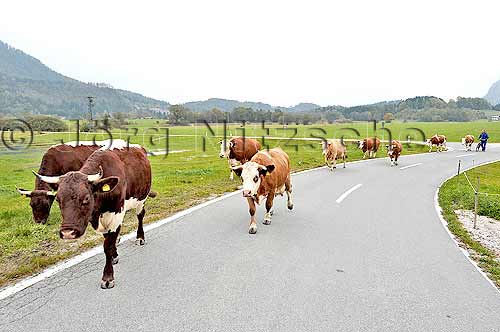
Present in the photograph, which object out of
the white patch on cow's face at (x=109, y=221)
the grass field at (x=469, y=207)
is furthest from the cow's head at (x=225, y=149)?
the white patch on cow's face at (x=109, y=221)

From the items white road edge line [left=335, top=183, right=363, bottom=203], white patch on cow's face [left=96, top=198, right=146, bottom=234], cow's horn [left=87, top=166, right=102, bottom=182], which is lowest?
white road edge line [left=335, top=183, right=363, bottom=203]

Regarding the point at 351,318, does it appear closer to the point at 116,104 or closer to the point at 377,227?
the point at 377,227

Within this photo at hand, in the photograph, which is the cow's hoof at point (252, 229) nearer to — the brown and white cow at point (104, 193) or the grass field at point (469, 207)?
the brown and white cow at point (104, 193)

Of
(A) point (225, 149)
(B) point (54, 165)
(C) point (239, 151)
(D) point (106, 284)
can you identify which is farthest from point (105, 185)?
(A) point (225, 149)

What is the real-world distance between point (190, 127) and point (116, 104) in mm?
126882

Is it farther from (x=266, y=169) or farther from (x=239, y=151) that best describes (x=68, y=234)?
(x=239, y=151)

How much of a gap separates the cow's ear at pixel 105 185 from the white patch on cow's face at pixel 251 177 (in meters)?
3.35

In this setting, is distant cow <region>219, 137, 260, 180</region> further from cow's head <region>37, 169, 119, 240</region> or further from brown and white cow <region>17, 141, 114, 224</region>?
cow's head <region>37, 169, 119, 240</region>

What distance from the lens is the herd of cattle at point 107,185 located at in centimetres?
427

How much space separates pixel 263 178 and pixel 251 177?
600mm

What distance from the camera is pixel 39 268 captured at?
5406mm

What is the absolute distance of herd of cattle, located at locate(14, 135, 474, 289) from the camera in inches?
168

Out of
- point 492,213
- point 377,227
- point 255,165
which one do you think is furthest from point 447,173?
point 255,165

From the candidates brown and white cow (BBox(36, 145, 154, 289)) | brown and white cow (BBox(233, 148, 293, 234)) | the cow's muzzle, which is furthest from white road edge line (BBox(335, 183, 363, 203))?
the cow's muzzle
